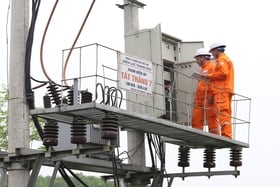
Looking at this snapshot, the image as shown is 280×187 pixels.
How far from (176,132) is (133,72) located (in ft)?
6.68

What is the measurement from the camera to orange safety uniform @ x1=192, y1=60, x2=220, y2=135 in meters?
13.9

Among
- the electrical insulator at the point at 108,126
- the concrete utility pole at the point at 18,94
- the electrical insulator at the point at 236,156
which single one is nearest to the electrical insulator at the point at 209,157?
the electrical insulator at the point at 236,156

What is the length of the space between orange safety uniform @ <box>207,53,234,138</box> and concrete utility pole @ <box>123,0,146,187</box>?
5.85 feet

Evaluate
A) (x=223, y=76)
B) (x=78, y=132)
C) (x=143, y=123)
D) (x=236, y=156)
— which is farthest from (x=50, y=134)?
(x=236, y=156)

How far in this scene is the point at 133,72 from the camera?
37.5 ft

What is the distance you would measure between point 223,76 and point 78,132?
4124 mm

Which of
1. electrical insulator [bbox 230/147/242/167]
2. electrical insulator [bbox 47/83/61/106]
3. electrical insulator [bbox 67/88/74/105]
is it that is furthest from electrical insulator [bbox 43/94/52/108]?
electrical insulator [bbox 230/147/242/167]

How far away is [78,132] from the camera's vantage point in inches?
424

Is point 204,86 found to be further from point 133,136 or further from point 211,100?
point 133,136

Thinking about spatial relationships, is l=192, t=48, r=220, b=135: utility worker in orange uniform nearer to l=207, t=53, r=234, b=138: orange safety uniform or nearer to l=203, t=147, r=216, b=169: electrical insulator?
l=207, t=53, r=234, b=138: orange safety uniform

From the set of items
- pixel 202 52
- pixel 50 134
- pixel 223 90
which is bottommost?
pixel 50 134

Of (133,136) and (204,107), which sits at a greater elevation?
(204,107)

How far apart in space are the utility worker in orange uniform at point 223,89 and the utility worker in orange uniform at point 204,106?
126 millimetres

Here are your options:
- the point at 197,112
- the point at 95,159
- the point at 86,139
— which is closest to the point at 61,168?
the point at 95,159
